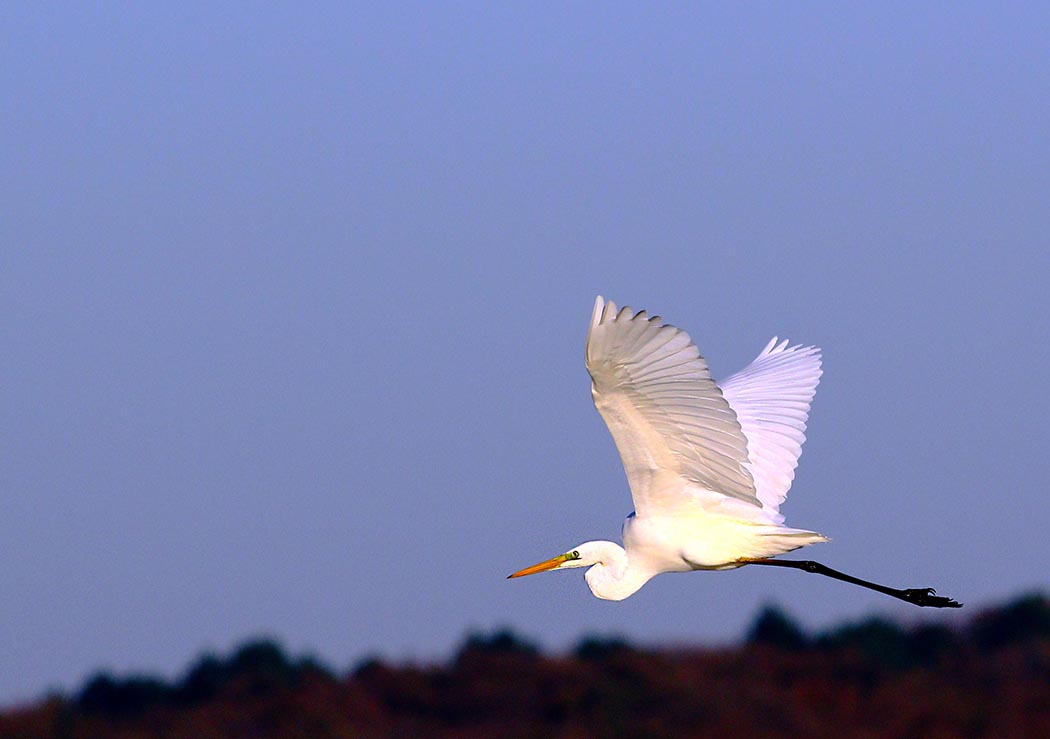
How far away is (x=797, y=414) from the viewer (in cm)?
1130

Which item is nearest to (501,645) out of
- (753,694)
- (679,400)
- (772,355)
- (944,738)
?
(753,694)

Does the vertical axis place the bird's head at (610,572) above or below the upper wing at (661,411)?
below

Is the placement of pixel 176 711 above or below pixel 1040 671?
above

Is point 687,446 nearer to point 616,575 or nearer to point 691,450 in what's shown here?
point 691,450

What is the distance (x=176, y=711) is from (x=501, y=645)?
6.67 meters

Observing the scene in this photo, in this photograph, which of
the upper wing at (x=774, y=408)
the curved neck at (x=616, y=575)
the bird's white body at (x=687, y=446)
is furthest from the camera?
the upper wing at (x=774, y=408)

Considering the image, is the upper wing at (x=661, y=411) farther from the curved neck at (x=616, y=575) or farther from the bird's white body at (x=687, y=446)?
the curved neck at (x=616, y=575)

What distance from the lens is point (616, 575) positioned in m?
10.3

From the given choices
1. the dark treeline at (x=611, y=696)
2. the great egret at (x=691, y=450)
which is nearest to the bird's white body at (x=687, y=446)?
the great egret at (x=691, y=450)

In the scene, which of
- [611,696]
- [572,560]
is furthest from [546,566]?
[611,696]

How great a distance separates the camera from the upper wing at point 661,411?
8.27 m

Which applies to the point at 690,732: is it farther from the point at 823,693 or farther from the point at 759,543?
the point at 759,543

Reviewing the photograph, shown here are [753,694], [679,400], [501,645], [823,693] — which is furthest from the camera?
[501,645]

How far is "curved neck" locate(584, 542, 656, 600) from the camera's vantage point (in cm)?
1031
